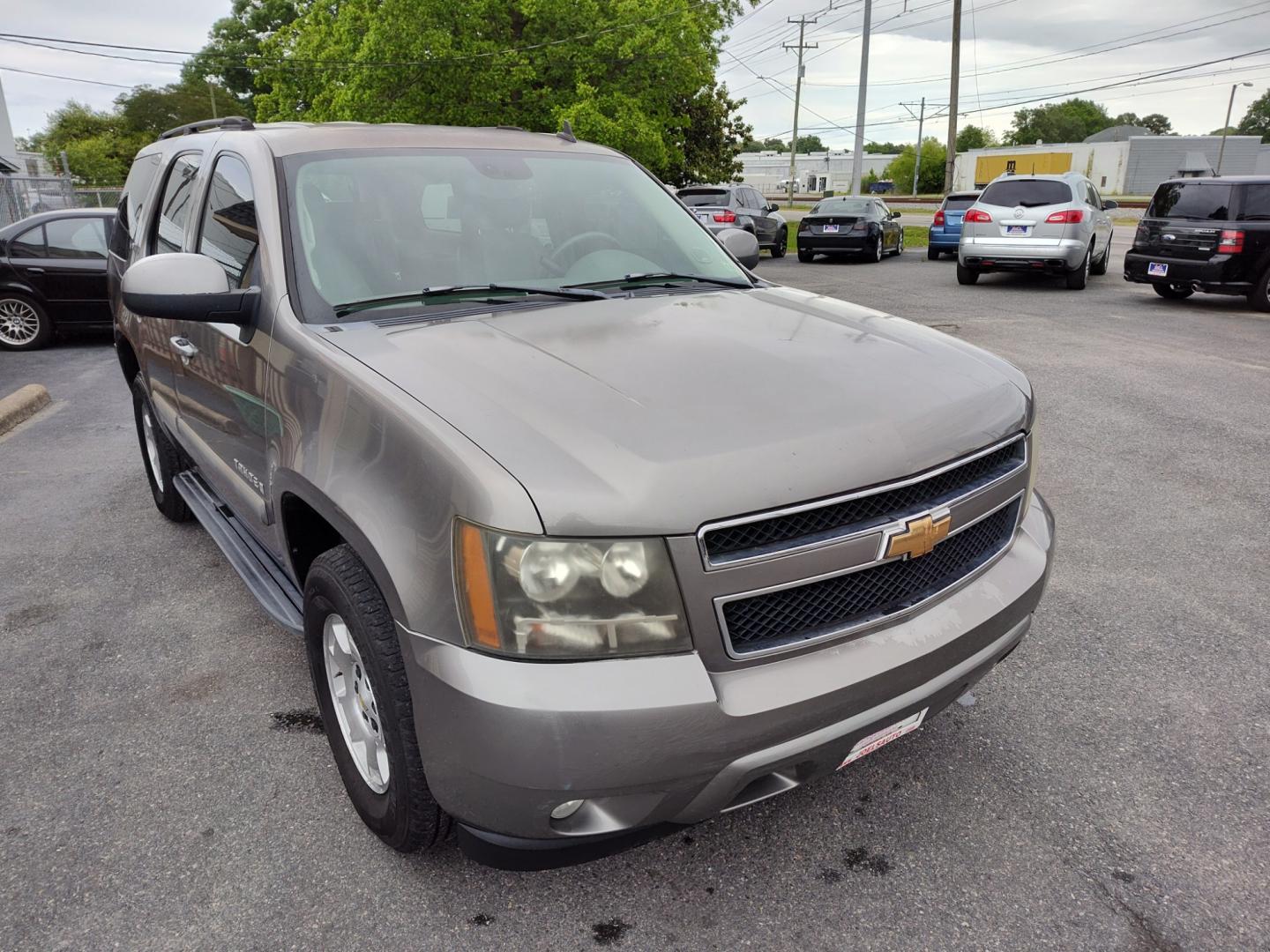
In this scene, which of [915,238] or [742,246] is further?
[915,238]

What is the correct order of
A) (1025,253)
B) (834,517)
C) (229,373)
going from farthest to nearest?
1. (1025,253)
2. (229,373)
3. (834,517)

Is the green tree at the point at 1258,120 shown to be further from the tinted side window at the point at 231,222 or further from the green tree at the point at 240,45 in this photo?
the tinted side window at the point at 231,222

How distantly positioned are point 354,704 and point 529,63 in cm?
2506

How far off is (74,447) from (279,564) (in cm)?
441

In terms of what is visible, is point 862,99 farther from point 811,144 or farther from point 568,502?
point 811,144

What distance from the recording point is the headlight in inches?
70.4

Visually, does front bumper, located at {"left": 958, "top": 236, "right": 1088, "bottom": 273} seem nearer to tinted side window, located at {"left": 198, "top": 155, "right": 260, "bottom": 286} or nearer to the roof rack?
the roof rack

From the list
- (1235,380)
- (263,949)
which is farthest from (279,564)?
(1235,380)

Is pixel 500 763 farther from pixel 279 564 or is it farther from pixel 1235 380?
pixel 1235 380

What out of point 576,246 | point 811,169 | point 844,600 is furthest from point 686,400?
point 811,169

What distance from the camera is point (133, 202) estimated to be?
4.67 metres

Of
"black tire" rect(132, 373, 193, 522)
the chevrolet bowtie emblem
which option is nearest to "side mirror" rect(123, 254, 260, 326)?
"black tire" rect(132, 373, 193, 522)

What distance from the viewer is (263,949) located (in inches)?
84.2

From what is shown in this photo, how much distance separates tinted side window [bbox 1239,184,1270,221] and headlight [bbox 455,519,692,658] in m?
12.9
